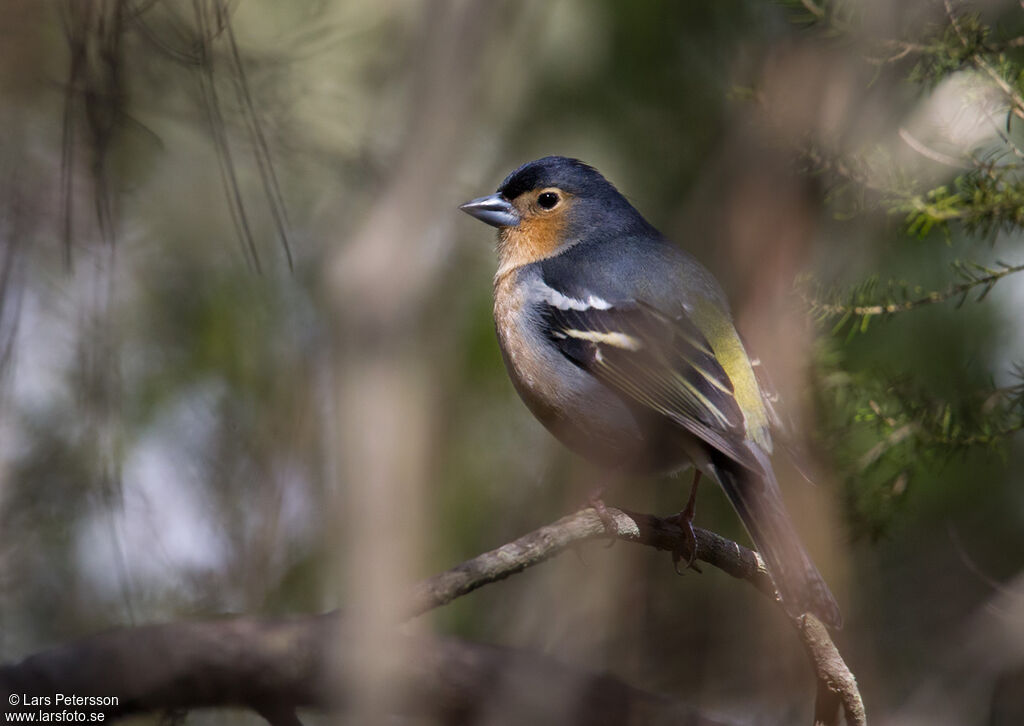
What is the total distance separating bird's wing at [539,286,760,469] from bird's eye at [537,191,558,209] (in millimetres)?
707

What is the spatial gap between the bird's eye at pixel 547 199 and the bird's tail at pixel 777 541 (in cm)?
157

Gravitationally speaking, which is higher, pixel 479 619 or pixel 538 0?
pixel 538 0

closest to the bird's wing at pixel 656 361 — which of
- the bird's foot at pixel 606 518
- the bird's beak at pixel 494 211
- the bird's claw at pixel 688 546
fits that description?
the bird's claw at pixel 688 546

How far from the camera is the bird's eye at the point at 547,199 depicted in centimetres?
445

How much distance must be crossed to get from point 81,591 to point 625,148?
350cm

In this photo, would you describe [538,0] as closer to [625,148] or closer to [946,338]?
[625,148]

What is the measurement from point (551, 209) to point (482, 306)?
4.05ft

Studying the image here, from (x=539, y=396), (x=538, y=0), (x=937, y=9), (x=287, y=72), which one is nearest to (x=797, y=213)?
(x=937, y=9)

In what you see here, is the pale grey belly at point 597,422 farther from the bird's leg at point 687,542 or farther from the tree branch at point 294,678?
the tree branch at point 294,678

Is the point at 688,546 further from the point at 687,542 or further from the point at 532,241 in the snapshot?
the point at 532,241

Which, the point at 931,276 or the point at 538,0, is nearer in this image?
the point at 931,276

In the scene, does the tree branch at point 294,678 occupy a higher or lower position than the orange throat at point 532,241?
lower

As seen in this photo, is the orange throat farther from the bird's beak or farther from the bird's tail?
the bird's tail

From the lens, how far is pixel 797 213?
3908 mm
